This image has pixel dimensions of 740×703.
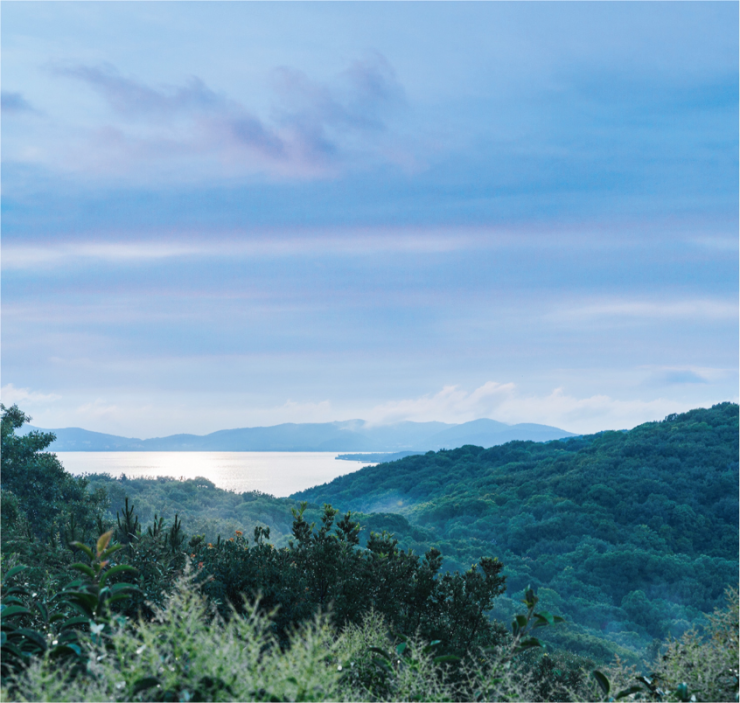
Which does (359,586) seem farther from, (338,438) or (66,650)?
(338,438)

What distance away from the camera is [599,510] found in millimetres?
55812

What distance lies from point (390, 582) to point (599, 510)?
53.7 m

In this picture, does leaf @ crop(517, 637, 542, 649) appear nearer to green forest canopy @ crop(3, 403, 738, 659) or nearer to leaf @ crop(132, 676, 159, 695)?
leaf @ crop(132, 676, 159, 695)

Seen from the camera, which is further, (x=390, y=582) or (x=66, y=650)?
(x=390, y=582)

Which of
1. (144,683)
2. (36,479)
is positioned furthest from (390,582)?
(36,479)

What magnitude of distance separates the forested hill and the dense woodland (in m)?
0.21

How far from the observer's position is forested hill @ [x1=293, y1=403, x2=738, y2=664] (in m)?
42.6

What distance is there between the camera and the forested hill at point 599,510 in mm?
42581

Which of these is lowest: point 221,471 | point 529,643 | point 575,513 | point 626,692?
point 575,513

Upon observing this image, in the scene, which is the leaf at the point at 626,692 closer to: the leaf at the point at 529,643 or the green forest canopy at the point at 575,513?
the leaf at the point at 529,643

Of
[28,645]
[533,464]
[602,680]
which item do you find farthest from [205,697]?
[533,464]

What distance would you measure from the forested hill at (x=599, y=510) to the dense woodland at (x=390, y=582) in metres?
0.21

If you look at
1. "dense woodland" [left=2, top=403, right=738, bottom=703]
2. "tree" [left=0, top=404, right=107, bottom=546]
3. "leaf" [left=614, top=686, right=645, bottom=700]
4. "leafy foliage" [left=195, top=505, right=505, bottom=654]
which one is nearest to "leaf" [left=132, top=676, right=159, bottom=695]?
"dense woodland" [left=2, top=403, right=738, bottom=703]

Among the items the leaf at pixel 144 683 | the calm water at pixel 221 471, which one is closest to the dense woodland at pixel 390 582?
the leaf at pixel 144 683
